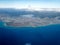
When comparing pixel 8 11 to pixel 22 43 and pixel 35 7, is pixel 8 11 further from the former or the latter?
pixel 22 43

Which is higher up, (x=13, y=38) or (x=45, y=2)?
(x=45, y=2)

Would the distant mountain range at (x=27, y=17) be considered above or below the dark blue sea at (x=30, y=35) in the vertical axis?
above

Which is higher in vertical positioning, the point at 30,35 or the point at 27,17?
the point at 27,17

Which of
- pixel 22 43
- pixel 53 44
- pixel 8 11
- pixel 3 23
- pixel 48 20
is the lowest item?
pixel 53 44

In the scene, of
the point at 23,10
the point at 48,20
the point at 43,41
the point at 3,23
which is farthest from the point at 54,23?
the point at 3,23

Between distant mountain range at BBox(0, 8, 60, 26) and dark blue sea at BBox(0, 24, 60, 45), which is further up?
distant mountain range at BBox(0, 8, 60, 26)

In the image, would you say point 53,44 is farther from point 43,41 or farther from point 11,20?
point 11,20

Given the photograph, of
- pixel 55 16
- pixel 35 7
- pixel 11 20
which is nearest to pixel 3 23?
pixel 11 20
